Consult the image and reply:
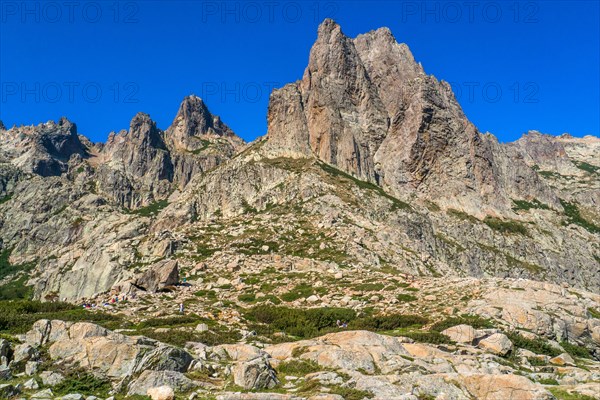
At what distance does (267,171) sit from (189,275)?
71969 millimetres

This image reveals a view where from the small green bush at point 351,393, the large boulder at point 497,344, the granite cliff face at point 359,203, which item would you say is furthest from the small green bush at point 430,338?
the granite cliff face at point 359,203

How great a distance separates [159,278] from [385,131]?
438ft

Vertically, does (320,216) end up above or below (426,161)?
below

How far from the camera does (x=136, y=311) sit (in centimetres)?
3706

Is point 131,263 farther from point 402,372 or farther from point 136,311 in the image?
point 402,372

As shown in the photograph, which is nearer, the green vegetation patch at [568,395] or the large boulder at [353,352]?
the green vegetation patch at [568,395]

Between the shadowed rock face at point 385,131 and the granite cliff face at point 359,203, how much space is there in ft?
1.64

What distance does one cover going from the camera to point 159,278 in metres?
48.7

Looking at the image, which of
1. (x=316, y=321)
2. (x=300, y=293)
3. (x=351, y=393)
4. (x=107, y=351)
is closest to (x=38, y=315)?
(x=107, y=351)

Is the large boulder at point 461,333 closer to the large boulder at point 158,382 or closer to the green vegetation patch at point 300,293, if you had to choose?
the large boulder at point 158,382

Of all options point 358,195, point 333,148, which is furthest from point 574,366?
point 333,148

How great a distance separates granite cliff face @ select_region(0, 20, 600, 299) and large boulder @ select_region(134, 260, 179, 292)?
11.6 meters

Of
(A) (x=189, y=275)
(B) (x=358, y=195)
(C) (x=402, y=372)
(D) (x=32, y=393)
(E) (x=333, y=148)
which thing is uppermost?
(E) (x=333, y=148)

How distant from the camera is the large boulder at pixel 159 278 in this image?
156 feet
